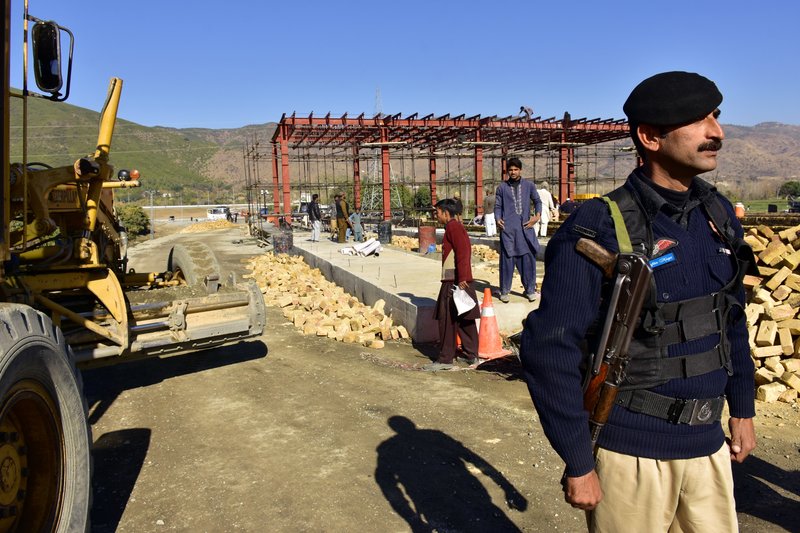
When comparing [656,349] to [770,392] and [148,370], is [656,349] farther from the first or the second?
[148,370]

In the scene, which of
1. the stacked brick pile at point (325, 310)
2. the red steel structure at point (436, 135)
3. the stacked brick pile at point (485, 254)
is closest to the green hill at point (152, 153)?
the red steel structure at point (436, 135)

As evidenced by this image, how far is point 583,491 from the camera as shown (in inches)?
71.6

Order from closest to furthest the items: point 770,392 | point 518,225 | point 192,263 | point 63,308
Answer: point 63,308 → point 770,392 → point 192,263 → point 518,225

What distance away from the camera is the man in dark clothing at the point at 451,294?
645cm

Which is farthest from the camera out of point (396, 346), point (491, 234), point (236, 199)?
point (236, 199)

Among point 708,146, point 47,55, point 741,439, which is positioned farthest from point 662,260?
point 47,55

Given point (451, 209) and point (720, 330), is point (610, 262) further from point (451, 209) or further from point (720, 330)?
point (451, 209)

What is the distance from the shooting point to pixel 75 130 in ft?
371

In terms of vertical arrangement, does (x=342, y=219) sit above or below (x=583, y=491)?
above

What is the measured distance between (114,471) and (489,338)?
394cm

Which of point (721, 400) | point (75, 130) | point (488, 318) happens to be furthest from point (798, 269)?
point (75, 130)

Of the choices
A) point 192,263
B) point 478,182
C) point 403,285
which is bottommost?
point 403,285

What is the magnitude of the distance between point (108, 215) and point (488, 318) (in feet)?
14.6

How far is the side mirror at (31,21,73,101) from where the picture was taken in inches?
144
